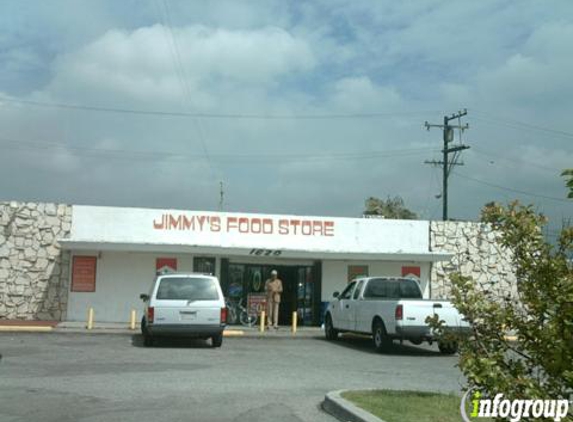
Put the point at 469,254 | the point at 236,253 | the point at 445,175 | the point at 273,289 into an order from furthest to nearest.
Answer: the point at 445,175, the point at 469,254, the point at 236,253, the point at 273,289

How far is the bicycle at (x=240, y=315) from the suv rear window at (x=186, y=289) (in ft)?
25.4

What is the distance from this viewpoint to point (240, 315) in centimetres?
2544

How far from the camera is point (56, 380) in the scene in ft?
37.8

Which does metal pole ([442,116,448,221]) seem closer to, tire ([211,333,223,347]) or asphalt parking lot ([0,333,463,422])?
asphalt parking lot ([0,333,463,422])

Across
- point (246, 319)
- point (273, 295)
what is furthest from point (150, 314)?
point (246, 319)

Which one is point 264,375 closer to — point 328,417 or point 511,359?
point 328,417

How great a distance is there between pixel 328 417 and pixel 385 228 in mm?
18198

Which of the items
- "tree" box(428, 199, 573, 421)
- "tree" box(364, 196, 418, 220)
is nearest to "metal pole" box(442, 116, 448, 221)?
"tree" box(364, 196, 418, 220)

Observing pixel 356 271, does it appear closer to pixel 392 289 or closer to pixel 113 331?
→ pixel 392 289

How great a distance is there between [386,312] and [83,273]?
11978 mm

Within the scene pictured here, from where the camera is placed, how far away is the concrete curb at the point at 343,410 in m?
8.19

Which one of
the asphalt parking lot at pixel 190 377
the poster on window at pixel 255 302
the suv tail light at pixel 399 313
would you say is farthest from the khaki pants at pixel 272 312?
the suv tail light at pixel 399 313

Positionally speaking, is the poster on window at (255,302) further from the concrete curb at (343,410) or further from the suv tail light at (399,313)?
the concrete curb at (343,410)

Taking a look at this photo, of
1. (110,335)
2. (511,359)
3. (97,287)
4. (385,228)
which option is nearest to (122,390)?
(511,359)
